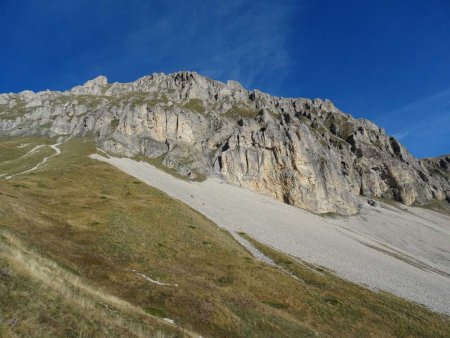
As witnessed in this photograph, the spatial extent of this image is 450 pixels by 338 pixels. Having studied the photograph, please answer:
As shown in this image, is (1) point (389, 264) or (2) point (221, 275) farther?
(1) point (389, 264)

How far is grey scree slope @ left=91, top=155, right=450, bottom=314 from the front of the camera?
211ft

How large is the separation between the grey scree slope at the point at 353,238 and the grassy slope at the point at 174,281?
46.5 ft

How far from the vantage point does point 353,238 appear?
113 metres

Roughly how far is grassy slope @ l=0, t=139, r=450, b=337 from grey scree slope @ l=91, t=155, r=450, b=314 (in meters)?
14.2

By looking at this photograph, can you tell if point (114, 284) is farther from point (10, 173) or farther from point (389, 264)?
point (10, 173)

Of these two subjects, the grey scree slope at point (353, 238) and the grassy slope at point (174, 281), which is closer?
the grassy slope at point (174, 281)

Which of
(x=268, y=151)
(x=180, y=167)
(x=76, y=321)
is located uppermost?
(x=268, y=151)

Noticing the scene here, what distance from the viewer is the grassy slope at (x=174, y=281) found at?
23.3 meters

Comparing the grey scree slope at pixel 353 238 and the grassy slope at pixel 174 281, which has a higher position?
the grey scree slope at pixel 353 238

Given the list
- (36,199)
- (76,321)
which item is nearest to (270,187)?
(36,199)

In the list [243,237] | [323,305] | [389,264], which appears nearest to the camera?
[323,305]

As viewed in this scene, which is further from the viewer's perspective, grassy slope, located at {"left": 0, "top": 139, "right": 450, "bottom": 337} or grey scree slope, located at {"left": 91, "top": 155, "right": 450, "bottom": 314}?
grey scree slope, located at {"left": 91, "top": 155, "right": 450, "bottom": 314}

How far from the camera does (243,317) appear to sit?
88.7 feet

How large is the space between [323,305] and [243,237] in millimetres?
37870
